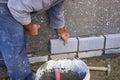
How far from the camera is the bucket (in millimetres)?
2420

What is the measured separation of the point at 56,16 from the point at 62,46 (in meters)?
0.48

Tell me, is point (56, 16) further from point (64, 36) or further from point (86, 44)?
point (86, 44)

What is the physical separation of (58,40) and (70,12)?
1.14 feet

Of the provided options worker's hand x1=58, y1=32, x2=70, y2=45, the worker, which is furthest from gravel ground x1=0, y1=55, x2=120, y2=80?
the worker

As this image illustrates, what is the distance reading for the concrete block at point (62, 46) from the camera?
293 centimetres

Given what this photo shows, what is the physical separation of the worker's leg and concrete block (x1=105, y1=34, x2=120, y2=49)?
0.65 metres

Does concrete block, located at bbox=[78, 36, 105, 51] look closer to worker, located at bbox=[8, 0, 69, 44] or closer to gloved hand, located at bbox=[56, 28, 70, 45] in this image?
gloved hand, located at bbox=[56, 28, 70, 45]

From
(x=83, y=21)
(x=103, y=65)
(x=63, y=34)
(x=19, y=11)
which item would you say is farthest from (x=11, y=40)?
(x=103, y=65)

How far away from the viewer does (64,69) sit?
2502 millimetres

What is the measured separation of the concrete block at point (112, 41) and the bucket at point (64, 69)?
0.72m

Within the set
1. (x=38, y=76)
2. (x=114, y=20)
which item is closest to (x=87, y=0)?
(x=114, y=20)

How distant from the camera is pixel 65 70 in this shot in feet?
8.23

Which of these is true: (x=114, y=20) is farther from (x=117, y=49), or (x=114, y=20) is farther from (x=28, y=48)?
(x=28, y=48)

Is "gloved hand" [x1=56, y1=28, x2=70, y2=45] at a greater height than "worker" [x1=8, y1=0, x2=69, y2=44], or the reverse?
"worker" [x1=8, y1=0, x2=69, y2=44]
